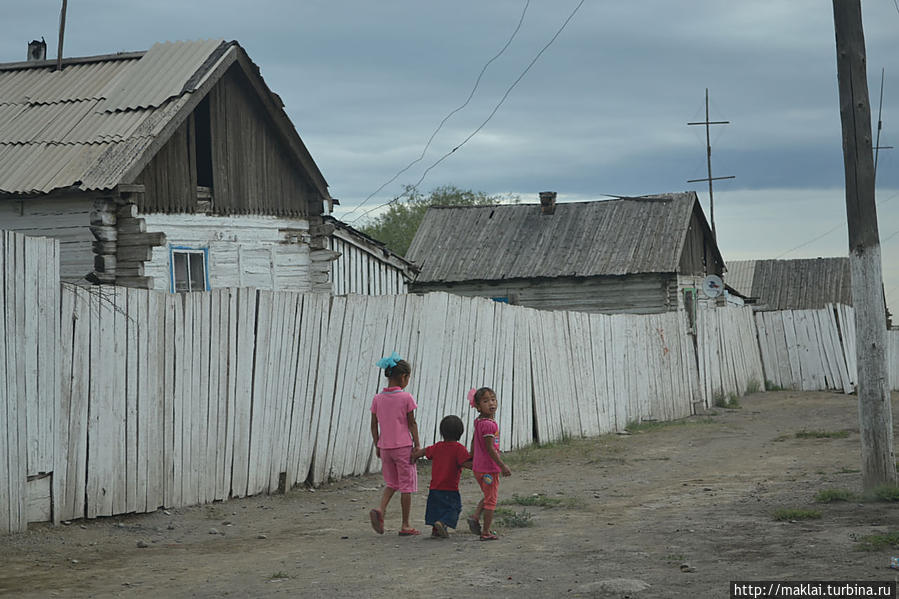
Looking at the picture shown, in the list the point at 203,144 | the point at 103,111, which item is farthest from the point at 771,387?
the point at 103,111

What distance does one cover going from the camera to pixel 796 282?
5444cm

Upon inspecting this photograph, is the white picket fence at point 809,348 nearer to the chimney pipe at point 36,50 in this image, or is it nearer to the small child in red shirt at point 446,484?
the chimney pipe at point 36,50

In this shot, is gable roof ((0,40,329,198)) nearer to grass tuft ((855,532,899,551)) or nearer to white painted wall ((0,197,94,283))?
white painted wall ((0,197,94,283))

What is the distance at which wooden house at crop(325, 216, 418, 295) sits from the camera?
→ 2031 centimetres

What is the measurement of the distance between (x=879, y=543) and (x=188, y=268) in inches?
464

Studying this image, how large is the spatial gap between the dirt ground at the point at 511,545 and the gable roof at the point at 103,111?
6402 mm

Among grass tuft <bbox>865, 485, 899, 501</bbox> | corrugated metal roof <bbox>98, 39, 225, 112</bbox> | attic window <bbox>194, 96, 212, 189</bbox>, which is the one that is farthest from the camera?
attic window <bbox>194, 96, 212, 189</bbox>

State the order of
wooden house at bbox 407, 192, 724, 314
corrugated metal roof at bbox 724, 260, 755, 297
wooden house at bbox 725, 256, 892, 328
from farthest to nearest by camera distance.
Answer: corrugated metal roof at bbox 724, 260, 755, 297 → wooden house at bbox 725, 256, 892, 328 → wooden house at bbox 407, 192, 724, 314

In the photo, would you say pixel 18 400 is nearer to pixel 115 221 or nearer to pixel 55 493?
pixel 55 493

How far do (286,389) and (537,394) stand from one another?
544 centimetres

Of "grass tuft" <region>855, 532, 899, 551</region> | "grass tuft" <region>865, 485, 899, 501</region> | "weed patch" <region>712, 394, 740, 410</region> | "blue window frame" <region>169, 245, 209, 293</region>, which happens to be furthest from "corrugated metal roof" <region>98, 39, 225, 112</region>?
"weed patch" <region>712, 394, 740, 410</region>

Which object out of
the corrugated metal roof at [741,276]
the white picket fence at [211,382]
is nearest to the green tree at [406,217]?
the corrugated metal roof at [741,276]

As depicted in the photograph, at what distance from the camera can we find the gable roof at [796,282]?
51.8m

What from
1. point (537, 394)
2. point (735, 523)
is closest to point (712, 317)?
point (537, 394)
